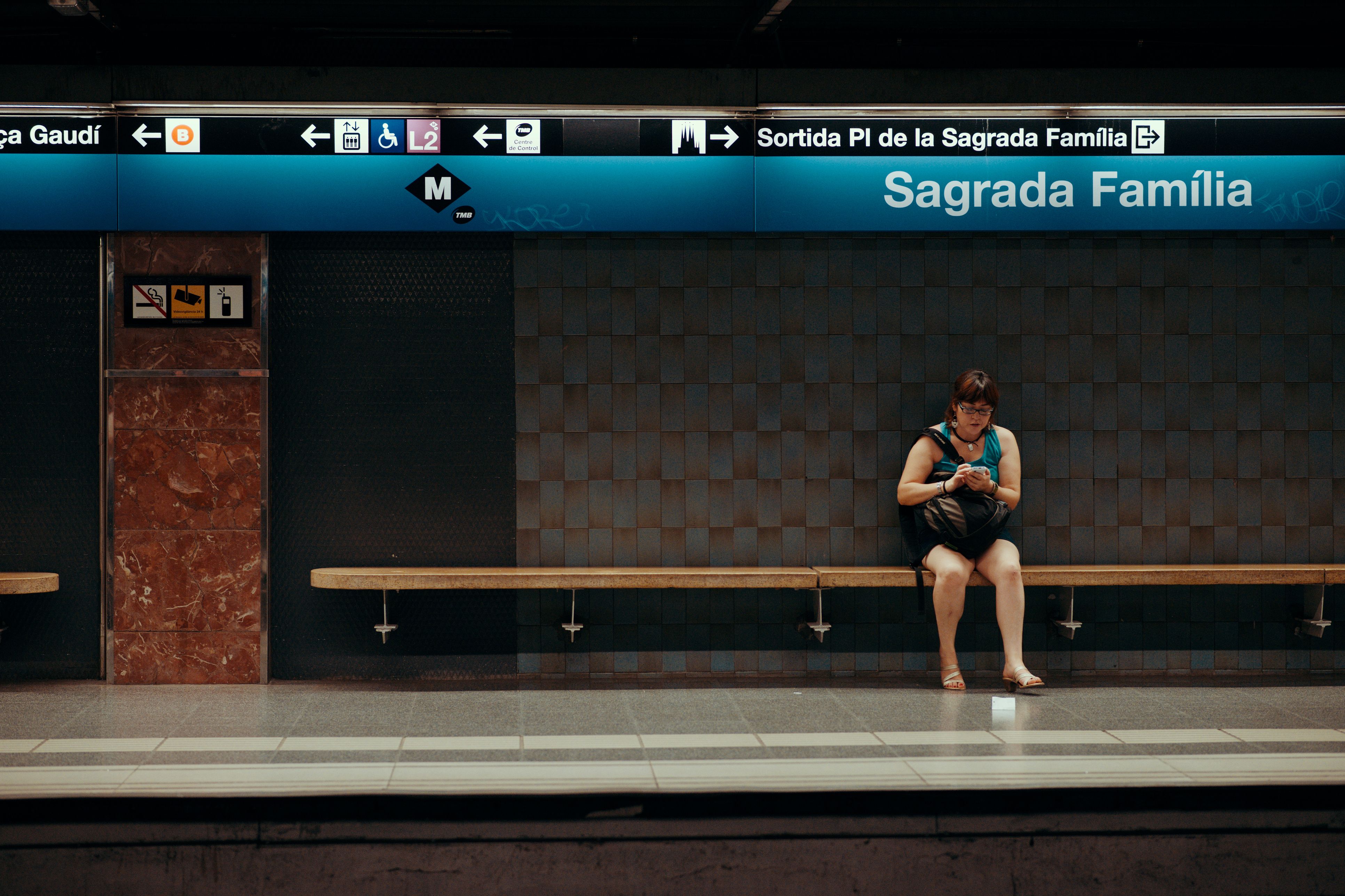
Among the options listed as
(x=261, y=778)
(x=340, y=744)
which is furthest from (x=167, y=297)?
(x=261, y=778)

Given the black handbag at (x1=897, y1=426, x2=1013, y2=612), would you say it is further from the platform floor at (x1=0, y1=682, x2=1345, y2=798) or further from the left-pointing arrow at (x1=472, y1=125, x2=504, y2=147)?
the left-pointing arrow at (x1=472, y1=125, x2=504, y2=147)

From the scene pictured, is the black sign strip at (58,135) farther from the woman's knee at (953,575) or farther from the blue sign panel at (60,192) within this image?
the woman's knee at (953,575)

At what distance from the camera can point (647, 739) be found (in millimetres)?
4180

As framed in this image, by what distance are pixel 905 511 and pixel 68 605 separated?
4.30 meters

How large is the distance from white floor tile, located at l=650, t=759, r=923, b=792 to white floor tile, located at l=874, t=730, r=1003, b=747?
300mm

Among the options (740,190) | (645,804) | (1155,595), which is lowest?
(645,804)

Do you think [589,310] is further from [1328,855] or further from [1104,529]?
[1328,855]

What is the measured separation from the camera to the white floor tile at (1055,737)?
161 inches

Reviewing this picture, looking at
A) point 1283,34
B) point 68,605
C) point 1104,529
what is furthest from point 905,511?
point 68,605

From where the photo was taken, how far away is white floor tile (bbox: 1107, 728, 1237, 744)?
4.11 metres

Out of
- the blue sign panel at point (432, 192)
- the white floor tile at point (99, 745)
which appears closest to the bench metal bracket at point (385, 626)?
the white floor tile at point (99, 745)

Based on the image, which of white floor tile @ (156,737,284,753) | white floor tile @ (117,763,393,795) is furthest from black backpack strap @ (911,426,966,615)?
white floor tile @ (156,737,284,753)

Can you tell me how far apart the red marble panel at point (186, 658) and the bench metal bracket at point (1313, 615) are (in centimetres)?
543

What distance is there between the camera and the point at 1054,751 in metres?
3.95
